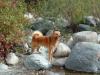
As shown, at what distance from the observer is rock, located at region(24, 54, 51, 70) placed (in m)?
12.9

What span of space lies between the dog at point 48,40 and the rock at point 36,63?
23.7 inches

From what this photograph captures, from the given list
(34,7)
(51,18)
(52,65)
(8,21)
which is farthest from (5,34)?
(34,7)

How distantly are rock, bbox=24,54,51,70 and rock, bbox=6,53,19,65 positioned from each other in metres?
0.41

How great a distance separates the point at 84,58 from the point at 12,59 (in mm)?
2165

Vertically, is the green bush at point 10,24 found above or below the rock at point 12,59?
above

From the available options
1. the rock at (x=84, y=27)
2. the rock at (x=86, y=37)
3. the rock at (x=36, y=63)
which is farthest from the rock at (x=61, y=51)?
the rock at (x=84, y=27)

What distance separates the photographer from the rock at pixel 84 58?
1297 cm

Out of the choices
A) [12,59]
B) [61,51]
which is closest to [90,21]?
[61,51]

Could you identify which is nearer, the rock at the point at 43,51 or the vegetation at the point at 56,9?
the rock at the point at 43,51

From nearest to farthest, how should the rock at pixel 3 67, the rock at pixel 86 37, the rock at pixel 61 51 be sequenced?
1. the rock at pixel 3 67
2. the rock at pixel 61 51
3. the rock at pixel 86 37

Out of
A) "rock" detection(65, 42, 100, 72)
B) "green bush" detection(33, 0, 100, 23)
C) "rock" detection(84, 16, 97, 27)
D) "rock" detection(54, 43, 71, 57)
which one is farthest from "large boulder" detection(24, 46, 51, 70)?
"rock" detection(84, 16, 97, 27)

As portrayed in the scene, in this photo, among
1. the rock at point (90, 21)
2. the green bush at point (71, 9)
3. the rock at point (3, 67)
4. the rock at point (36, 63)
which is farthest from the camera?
the rock at point (90, 21)

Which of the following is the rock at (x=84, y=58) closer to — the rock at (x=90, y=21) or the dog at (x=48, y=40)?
the dog at (x=48, y=40)

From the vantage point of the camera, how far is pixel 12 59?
13.4 meters
